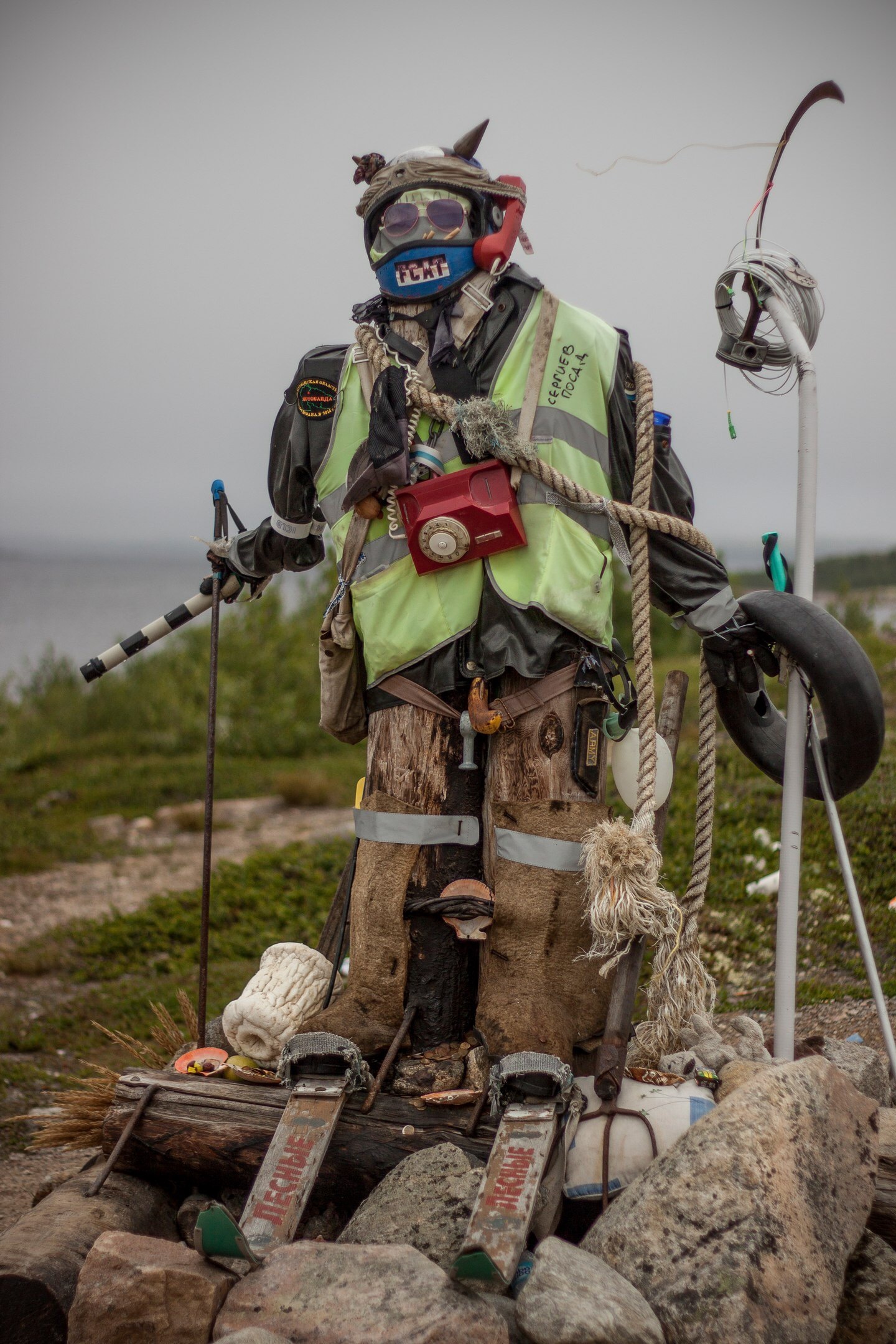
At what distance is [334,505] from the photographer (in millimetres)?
4133

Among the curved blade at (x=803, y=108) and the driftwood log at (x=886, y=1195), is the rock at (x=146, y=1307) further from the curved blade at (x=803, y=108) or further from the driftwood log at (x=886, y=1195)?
the curved blade at (x=803, y=108)

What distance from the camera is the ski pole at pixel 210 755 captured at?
4.24m

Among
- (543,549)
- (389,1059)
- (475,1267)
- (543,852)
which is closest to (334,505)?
(543,549)

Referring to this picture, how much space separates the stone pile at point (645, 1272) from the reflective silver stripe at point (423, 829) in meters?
1.15

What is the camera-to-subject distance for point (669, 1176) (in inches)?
116

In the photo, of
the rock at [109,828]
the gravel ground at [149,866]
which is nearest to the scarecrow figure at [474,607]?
the gravel ground at [149,866]

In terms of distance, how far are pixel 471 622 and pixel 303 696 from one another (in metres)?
13.2

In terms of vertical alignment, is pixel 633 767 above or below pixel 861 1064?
above

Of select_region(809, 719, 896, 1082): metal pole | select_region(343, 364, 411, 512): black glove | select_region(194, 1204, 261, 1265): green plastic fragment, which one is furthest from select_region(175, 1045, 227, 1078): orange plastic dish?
select_region(809, 719, 896, 1082): metal pole

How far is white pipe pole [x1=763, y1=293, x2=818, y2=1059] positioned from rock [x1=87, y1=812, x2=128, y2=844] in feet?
29.0

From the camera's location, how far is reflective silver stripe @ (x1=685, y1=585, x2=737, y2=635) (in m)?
3.93

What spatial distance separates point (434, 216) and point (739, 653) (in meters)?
1.72

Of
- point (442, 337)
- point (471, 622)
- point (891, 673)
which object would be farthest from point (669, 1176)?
point (891, 673)

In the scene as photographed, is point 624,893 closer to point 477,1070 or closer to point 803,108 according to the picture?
point 477,1070
